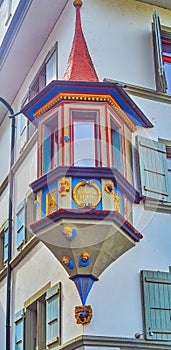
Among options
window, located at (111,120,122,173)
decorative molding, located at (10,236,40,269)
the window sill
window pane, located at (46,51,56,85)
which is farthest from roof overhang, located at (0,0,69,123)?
the window sill

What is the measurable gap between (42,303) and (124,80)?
4.90m

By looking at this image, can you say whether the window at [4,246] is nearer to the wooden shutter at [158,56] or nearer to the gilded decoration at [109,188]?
the wooden shutter at [158,56]

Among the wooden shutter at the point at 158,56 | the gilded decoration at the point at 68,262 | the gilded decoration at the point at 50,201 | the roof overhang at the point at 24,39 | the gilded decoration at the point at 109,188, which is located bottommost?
the gilded decoration at the point at 68,262

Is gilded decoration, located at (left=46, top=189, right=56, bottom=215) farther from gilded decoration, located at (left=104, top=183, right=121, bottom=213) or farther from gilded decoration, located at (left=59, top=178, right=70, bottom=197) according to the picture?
gilded decoration, located at (left=104, top=183, right=121, bottom=213)

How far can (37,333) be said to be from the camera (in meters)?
14.0

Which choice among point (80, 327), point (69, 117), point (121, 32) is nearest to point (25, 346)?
point (80, 327)

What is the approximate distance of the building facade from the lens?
11773mm

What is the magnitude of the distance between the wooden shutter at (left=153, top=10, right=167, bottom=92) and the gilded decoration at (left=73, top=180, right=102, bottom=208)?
3.75 meters

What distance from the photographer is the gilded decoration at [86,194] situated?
11.6 meters

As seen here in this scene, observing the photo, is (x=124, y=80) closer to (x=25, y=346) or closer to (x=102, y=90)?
(x=102, y=90)

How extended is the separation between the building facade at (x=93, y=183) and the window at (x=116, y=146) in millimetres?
20

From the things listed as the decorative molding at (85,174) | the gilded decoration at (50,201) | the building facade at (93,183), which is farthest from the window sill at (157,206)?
the gilded decoration at (50,201)

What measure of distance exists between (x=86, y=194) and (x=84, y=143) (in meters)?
1.12

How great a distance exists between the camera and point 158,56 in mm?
14617
